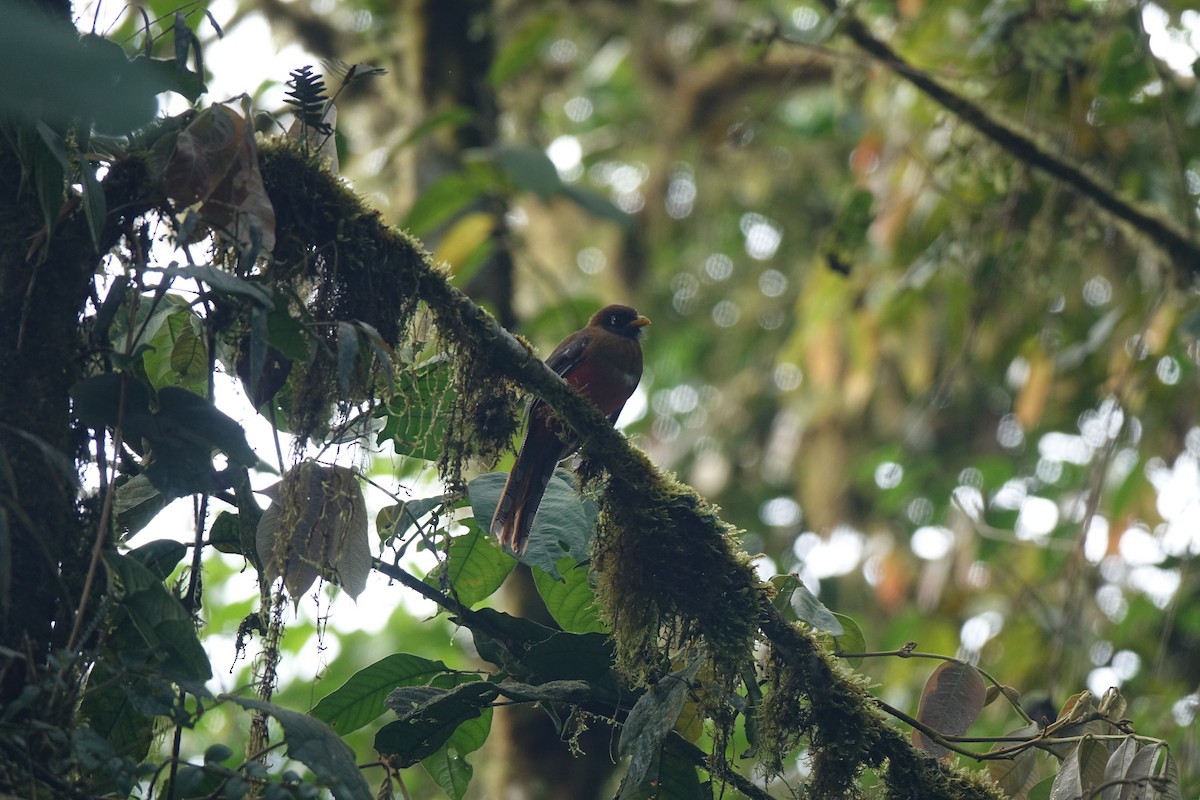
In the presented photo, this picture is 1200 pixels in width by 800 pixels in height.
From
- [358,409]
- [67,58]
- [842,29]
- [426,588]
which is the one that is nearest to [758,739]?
[426,588]

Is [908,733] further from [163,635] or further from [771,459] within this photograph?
[771,459]

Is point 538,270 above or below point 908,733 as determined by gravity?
above

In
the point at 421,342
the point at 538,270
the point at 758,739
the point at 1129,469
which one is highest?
the point at 1129,469

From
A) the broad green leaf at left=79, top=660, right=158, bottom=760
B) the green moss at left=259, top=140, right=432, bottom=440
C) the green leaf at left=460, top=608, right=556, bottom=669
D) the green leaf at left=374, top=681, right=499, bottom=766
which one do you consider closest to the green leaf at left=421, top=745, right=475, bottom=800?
the green leaf at left=374, top=681, right=499, bottom=766

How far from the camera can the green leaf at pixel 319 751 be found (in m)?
1.79

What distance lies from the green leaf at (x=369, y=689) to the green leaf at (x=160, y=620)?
0.61 m

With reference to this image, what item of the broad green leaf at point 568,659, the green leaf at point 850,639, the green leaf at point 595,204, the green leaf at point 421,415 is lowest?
the broad green leaf at point 568,659

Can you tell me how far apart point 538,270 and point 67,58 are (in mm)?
4579

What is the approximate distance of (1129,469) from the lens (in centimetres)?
663

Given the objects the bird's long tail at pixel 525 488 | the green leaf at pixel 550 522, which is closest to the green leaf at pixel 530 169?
the bird's long tail at pixel 525 488

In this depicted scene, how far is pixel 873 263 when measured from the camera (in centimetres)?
696

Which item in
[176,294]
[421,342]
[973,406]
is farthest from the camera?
[973,406]

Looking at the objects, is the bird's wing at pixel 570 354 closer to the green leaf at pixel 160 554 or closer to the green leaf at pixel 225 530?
the green leaf at pixel 225 530

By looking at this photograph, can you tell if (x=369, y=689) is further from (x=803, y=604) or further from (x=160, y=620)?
(x=803, y=604)
